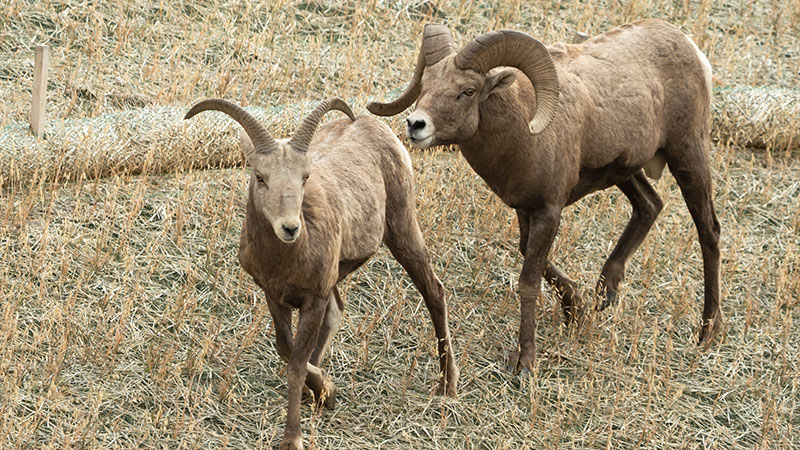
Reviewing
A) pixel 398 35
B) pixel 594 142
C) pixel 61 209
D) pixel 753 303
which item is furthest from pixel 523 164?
pixel 398 35

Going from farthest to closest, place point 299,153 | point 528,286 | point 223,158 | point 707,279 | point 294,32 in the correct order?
point 294,32 < point 223,158 < point 707,279 < point 528,286 < point 299,153

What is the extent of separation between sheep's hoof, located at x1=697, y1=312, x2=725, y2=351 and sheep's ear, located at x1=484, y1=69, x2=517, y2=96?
2834 millimetres

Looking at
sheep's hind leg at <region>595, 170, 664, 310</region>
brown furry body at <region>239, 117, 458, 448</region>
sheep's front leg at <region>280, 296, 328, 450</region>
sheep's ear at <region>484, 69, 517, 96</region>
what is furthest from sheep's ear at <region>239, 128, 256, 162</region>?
sheep's hind leg at <region>595, 170, 664, 310</region>

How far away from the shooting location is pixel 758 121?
12352 millimetres

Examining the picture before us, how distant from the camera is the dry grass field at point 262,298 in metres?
7.26

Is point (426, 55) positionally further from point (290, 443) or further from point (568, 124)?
point (290, 443)

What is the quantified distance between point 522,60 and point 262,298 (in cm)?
274

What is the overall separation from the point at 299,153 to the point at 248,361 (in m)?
2.17

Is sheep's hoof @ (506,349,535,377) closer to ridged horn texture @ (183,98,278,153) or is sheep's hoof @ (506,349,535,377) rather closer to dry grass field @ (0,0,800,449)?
dry grass field @ (0,0,800,449)

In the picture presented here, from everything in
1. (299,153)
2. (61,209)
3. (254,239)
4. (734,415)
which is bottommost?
(61,209)

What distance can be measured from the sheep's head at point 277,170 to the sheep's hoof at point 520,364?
8.84 ft

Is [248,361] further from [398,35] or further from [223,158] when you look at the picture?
[398,35]

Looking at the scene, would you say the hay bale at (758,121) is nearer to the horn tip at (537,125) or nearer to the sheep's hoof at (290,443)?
the horn tip at (537,125)

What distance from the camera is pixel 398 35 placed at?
13.8 m
